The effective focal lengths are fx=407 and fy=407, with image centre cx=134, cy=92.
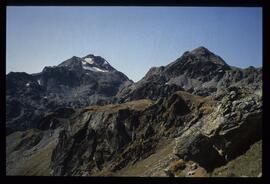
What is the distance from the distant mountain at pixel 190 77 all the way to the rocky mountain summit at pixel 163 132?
21cm

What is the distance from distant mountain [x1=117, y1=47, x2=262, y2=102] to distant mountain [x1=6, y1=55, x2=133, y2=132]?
2531 cm

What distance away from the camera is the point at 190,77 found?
8969 centimetres

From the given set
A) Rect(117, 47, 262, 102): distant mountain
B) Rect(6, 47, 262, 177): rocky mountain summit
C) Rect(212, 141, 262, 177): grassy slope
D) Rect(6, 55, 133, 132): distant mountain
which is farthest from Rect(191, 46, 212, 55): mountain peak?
Rect(212, 141, 262, 177): grassy slope

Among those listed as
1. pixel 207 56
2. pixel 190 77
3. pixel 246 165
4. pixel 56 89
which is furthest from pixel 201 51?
pixel 246 165

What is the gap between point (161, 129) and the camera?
40125 millimetres

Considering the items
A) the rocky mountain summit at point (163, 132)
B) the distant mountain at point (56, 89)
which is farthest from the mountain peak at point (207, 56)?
the distant mountain at point (56, 89)

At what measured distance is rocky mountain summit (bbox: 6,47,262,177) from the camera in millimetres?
13094

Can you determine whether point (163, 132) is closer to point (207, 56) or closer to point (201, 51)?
point (207, 56)

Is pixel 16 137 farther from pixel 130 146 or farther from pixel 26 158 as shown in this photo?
pixel 130 146

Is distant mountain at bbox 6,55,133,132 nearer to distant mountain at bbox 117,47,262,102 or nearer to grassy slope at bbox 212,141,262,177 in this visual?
distant mountain at bbox 117,47,262,102

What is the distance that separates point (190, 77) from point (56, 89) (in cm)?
8311

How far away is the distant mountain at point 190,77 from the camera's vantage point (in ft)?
225

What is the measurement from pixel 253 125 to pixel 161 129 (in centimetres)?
2766
